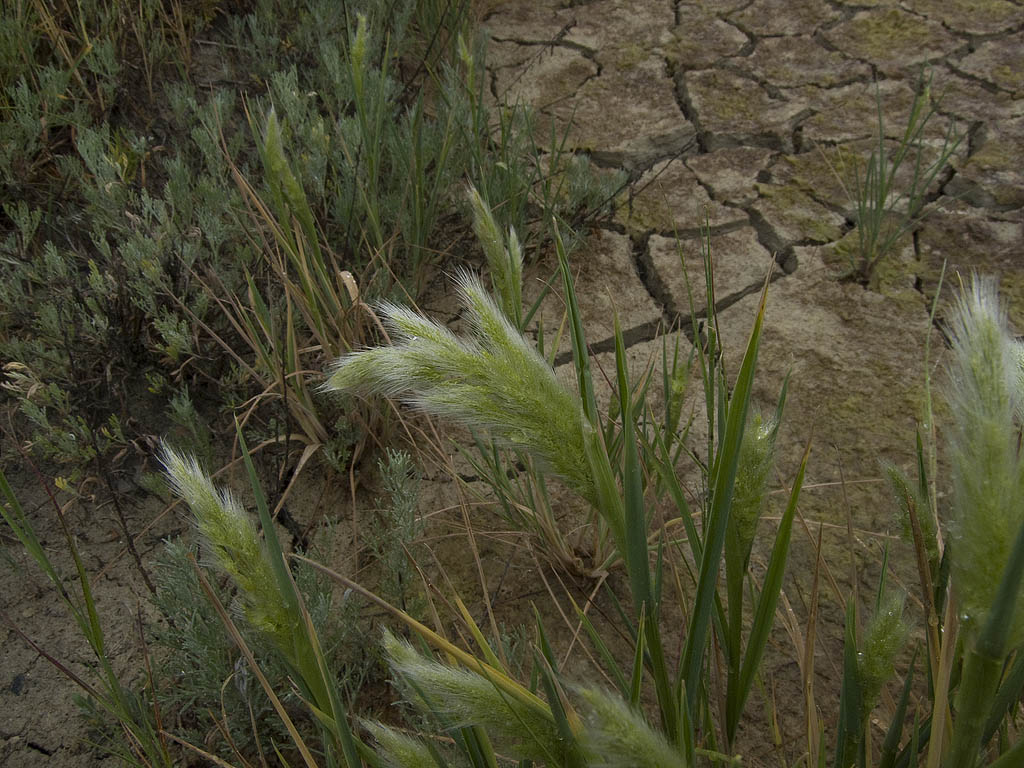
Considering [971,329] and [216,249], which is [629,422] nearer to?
[971,329]

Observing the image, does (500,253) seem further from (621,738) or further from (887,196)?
(887,196)

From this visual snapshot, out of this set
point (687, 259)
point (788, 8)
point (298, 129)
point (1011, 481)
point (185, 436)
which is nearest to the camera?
point (1011, 481)

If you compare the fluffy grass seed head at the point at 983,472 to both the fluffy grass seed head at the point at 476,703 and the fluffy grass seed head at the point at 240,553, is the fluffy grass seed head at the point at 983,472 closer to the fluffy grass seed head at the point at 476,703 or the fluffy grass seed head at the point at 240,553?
the fluffy grass seed head at the point at 476,703

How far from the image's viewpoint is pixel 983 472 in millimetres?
554

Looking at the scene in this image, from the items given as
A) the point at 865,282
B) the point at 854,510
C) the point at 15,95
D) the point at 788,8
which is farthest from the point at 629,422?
the point at 788,8

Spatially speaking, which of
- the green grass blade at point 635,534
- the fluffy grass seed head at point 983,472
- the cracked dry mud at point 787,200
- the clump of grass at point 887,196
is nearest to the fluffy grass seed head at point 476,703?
the green grass blade at point 635,534

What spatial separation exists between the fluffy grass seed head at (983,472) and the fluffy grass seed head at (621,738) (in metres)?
0.25

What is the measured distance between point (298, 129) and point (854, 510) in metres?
1.74

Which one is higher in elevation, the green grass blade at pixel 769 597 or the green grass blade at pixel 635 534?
the green grass blade at pixel 635 534

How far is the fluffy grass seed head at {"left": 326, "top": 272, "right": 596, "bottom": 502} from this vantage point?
0.66 meters

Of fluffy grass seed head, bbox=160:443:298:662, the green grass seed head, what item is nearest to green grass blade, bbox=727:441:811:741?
the green grass seed head

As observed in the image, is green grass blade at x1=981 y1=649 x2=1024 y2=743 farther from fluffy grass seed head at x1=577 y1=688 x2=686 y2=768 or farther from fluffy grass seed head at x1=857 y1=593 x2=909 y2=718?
fluffy grass seed head at x1=577 y1=688 x2=686 y2=768

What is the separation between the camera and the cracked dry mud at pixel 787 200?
1710 mm

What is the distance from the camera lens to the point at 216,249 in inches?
→ 81.3
